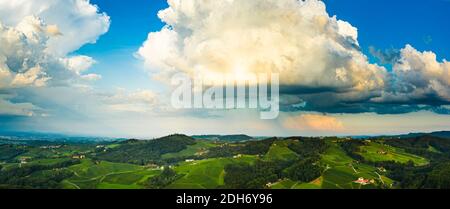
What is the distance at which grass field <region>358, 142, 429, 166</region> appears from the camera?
95.9 metres

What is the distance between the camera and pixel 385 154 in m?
99.7

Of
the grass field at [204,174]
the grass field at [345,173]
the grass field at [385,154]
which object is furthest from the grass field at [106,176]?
the grass field at [385,154]

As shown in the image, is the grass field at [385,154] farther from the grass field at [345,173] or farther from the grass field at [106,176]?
the grass field at [106,176]

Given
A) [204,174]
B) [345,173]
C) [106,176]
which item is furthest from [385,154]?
[106,176]

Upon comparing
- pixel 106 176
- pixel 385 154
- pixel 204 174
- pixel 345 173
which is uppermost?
pixel 385 154

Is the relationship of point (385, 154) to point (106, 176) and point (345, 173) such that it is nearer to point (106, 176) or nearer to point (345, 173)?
point (345, 173)

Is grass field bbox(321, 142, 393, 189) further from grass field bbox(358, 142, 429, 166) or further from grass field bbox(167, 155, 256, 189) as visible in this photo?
grass field bbox(167, 155, 256, 189)

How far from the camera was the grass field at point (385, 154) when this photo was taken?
9588 cm

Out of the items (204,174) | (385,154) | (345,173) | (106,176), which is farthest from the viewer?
(385,154)

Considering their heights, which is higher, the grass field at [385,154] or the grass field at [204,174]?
the grass field at [385,154]
